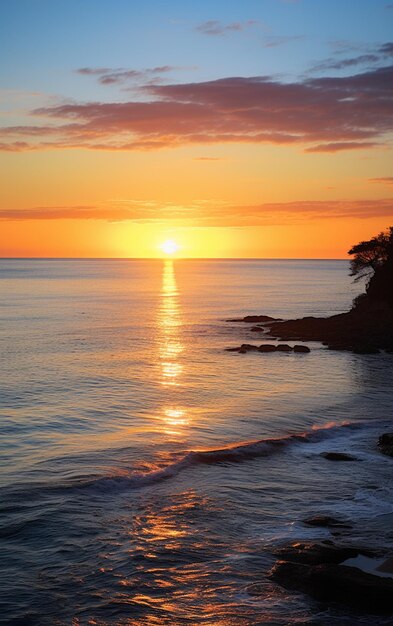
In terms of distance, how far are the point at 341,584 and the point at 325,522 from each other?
4801mm

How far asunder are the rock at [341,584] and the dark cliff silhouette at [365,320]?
50227 mm

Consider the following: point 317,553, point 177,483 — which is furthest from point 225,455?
point 317,553

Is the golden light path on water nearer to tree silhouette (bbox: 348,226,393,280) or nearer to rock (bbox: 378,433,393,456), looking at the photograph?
rock (bbox: 378,433,393,456)

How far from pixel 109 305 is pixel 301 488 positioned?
105217 mm

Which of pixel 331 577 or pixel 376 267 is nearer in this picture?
pixel 331 577

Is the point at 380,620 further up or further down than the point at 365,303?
further down

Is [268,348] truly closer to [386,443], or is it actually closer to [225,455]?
[386,443]

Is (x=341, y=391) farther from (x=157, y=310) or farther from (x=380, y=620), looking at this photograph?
(x=157, y=310)

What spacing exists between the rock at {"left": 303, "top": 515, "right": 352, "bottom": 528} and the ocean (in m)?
0.36

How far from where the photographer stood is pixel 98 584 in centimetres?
Result: 1647

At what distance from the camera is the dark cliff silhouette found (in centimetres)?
7019

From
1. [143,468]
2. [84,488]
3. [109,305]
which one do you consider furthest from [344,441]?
[109,305]

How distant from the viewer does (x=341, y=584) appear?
15.4 m

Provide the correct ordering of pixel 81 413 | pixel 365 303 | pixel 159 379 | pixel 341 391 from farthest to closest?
pixel 365 303 → pixel 159 379 → pixel 341 391 → pixel 81 413
